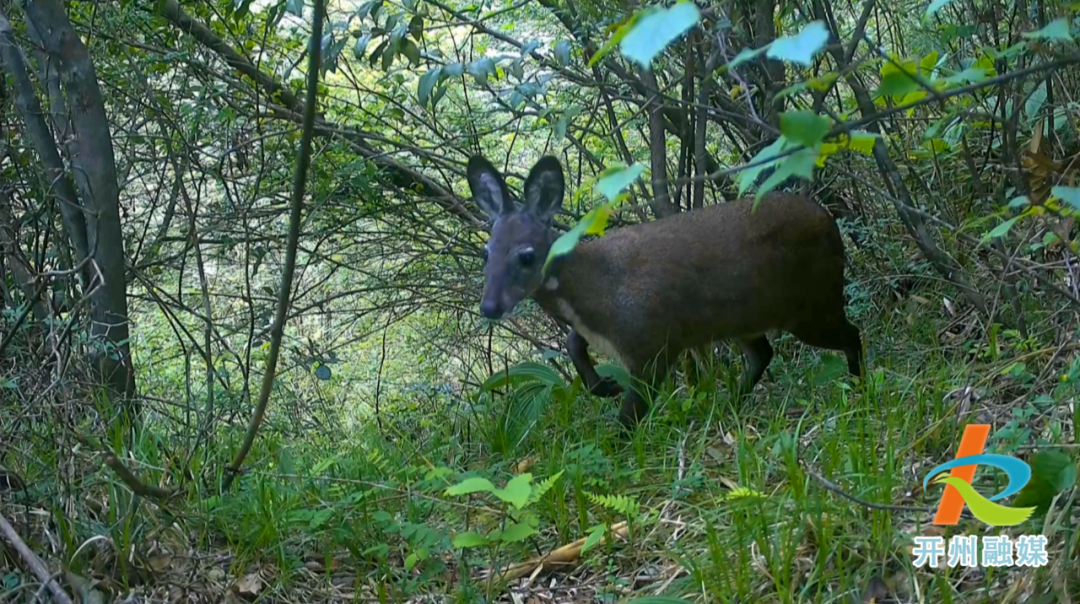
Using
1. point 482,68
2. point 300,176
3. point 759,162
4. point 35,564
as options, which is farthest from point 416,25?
point 759,162

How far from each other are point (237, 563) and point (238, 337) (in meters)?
3.88

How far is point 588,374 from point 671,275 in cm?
68

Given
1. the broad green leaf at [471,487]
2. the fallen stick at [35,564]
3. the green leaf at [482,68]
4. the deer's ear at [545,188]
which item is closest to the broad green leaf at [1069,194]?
the broad green leaf at [471,487]

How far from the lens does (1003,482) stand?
3408mm

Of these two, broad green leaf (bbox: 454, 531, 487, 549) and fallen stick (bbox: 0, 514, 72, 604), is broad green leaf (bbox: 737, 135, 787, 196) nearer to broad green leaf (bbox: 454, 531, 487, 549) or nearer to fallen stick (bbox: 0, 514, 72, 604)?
broad green leaf (bbox: 454, 531, 487, 549)

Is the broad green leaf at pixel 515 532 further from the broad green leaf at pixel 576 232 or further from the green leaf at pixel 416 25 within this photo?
the green leaf at pixel 416 25

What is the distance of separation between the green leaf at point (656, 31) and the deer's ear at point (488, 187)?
3490mm

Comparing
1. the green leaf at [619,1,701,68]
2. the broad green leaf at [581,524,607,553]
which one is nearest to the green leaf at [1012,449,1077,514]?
the broad green leaf at [581,524,607,553]

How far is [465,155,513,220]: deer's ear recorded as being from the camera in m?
5.27

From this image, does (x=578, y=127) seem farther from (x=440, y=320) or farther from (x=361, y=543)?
(x=361, y=543)

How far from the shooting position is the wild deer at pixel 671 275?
208 inches

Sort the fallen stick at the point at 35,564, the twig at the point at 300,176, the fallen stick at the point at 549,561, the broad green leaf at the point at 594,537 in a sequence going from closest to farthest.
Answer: the twig at the point at 300,176, the fallen stick at the point at 35,564, the broad green leaf at the point at 594,537, the fallen stick at the point at 549,561

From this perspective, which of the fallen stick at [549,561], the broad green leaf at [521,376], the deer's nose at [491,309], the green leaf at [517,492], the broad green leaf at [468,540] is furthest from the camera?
the broad green leaf at [521,376]

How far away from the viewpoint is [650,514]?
379 cm
